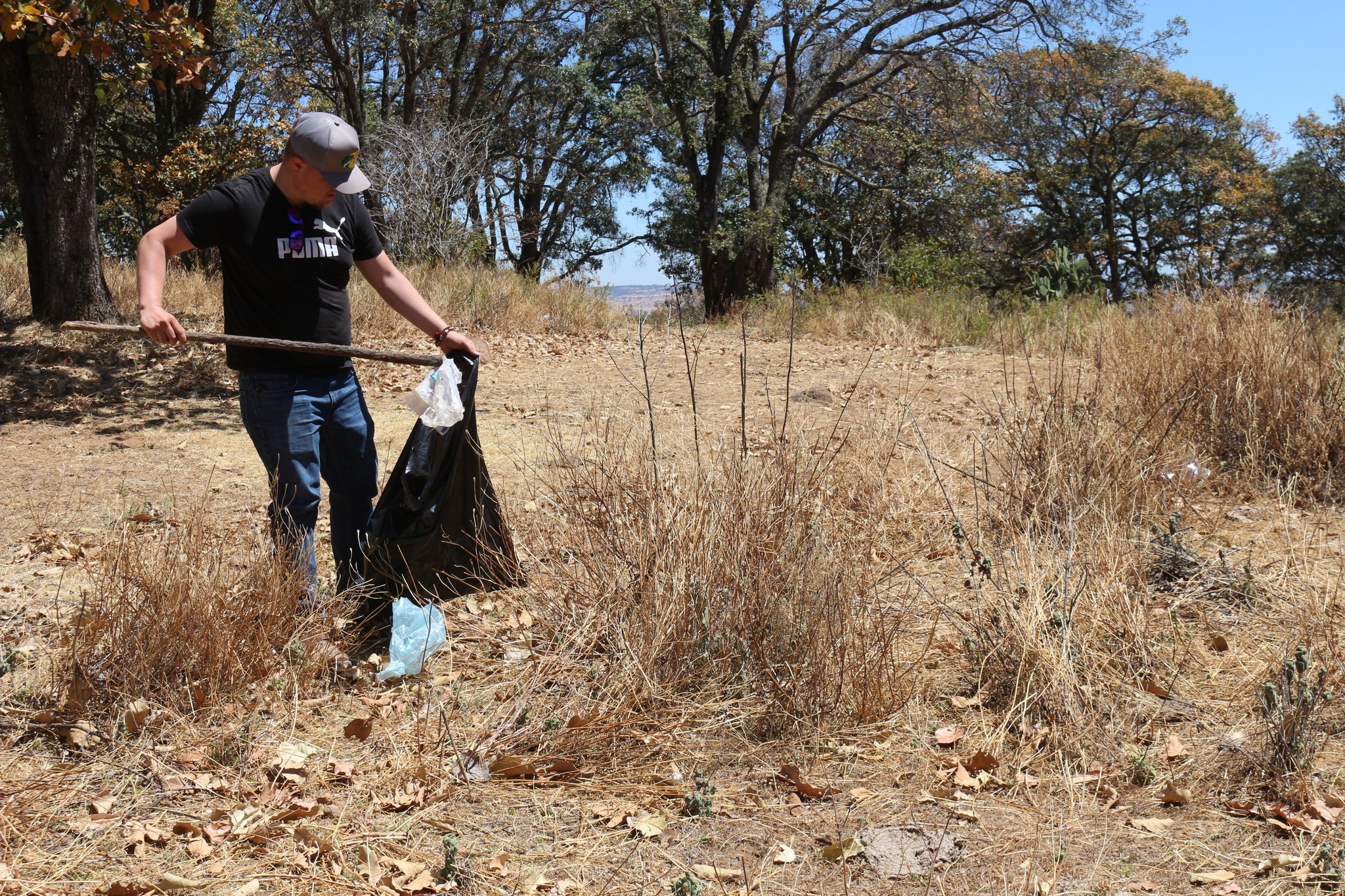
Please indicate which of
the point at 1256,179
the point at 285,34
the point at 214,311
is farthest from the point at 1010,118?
the point at 214,311

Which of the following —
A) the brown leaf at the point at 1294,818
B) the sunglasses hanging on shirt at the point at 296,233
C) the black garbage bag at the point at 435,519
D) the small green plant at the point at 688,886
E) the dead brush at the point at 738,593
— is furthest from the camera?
the black garbage bag at the point at 435,519

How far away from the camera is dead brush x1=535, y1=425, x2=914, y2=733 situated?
10.6 feet

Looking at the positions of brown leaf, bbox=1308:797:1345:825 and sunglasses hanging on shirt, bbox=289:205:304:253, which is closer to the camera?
brown leaf, bbox=1308:797:1345:825

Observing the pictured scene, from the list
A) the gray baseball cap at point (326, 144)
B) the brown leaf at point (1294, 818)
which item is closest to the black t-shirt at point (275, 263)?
the gray baseball cap at point (326, 144)

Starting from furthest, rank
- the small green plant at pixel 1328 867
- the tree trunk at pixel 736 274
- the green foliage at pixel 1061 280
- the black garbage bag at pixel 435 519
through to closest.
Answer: the tree trunk at pixel 736 274 < the green foliage at pixel 1061 280 < the black garbage bag at pixel 435 519 < the small green plant at pixel 1328 867

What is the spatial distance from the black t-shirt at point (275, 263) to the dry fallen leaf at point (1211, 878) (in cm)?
292

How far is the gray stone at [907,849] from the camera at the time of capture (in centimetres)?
259

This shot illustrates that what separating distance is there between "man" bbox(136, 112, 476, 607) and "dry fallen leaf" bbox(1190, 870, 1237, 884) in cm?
269

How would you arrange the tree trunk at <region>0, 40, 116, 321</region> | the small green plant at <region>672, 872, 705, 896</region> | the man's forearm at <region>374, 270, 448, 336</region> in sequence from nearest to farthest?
1. the small green plant at <region>672, 872, 705, 896</region>
2. the man's forearm at <region>374, 270, 448, 336</region>
3. the tree trunk at <region>0, 40, 116, 321</region>

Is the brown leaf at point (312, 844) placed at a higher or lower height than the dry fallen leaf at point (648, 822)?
higher

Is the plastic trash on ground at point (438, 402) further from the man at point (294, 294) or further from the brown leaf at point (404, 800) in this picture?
the brown leaf at point (404, 800)

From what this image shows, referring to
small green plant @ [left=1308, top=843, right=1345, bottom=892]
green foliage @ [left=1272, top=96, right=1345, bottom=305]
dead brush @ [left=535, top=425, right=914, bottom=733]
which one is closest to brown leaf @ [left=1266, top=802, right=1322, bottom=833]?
small green plant @ [left=1308, top=843, right=1345, bottom=892]

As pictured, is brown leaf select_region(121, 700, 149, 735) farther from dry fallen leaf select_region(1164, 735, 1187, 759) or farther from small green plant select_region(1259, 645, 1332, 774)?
small green plant select_region(1259, 645, 1332, 774)

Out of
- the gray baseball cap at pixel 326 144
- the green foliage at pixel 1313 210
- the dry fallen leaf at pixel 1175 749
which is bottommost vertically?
the dry fallen leaf at pixel 1175 749
